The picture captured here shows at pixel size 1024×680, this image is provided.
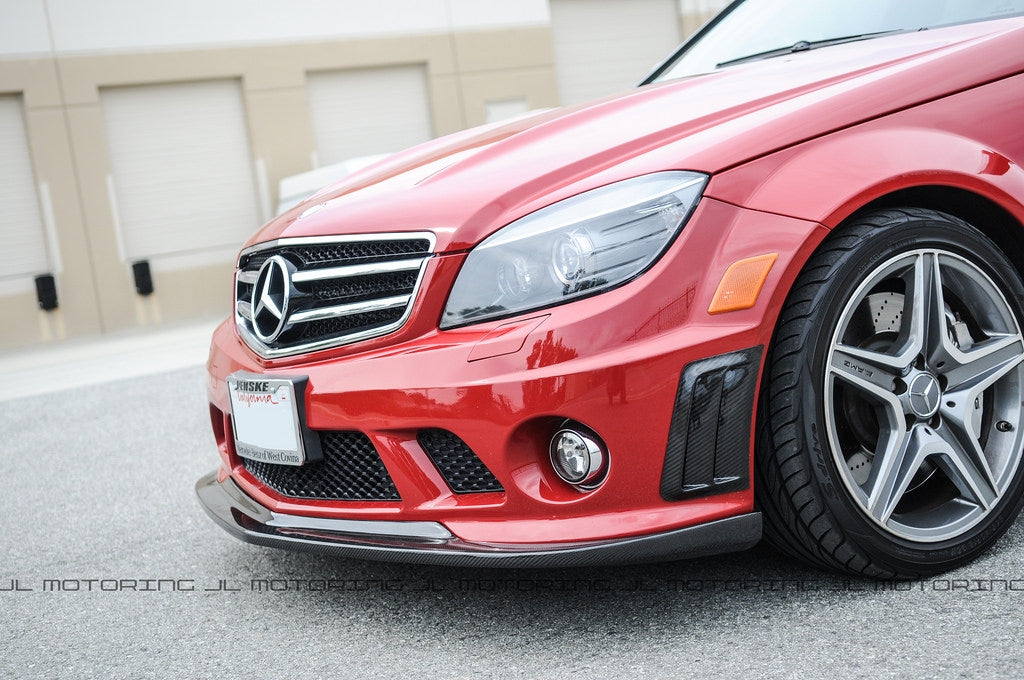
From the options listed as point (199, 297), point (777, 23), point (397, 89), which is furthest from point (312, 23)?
point (777, 23)

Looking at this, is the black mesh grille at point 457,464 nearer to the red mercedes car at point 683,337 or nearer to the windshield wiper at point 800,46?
the red mercedes car at point 683,337

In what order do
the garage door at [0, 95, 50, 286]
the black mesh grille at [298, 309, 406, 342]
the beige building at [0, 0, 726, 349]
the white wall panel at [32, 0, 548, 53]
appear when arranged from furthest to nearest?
the white wall panel at [32, 0, 548, 53], the beige building at [0, 0, 726, 349], the garage door at [0, 95, 50, 286], the black mesh grille at [298, 309, 406, 342]

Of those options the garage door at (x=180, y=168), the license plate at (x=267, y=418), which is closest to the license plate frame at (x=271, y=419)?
the license plate at (x=267, y=418)

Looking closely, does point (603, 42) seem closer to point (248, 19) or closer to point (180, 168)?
point (248, 19)

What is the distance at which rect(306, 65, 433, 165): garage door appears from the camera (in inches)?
590

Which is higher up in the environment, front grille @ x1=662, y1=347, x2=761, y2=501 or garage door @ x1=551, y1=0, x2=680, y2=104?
garage door @ x1=551, y1=0, x2=680, y2=104

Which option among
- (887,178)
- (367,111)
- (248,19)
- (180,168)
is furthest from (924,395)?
(367,111)

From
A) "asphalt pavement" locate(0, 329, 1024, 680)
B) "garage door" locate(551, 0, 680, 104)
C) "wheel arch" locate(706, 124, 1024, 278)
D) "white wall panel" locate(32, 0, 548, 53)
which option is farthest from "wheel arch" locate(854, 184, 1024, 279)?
"garage door" locate(551, 0, 680, 104)

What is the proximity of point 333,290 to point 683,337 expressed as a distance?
34.1 inches

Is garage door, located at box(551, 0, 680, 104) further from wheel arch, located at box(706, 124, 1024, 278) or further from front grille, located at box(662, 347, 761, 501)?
front grille, located at box(662, 347, 761, 501)

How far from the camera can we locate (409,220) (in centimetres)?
235

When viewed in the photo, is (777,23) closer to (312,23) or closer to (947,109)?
(947,109)

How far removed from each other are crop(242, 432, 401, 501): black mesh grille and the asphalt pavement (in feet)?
1.13

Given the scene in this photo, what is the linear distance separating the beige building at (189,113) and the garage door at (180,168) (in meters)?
0.02
